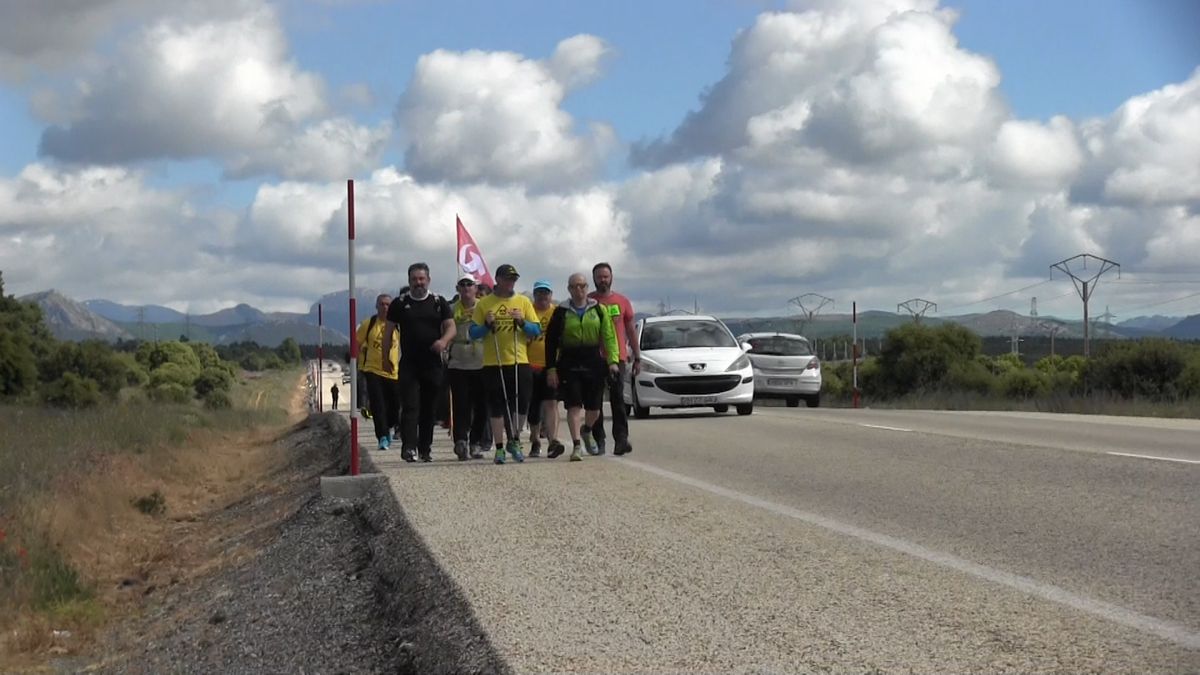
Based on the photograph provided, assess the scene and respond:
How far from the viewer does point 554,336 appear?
551 inches

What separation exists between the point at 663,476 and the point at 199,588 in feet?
13.4

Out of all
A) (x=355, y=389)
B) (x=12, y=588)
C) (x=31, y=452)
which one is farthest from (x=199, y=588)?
(x=31, y=452)

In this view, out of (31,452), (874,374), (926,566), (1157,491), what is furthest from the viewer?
(874,374)

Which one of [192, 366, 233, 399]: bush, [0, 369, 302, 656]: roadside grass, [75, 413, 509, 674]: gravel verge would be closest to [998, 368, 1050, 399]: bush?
[0, 369, 302, 656]: roadside grass

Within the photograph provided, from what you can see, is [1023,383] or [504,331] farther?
[1023,383]

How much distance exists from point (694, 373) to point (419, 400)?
7716 mm

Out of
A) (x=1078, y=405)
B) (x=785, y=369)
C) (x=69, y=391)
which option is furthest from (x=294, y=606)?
(x=69, y=391)

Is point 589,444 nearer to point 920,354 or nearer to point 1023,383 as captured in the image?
point 1023,383

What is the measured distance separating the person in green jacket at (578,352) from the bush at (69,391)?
68.1m

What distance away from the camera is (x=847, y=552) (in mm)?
7844

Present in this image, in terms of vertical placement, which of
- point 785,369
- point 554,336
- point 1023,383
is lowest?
point 1023,383

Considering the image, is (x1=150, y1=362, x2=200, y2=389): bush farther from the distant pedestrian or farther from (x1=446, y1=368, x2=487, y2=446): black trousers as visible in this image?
the distant pedestrian

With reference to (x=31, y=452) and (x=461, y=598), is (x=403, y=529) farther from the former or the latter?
(x=31, y=452)

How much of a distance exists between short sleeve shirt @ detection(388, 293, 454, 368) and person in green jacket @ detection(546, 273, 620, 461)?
1.11 metres
